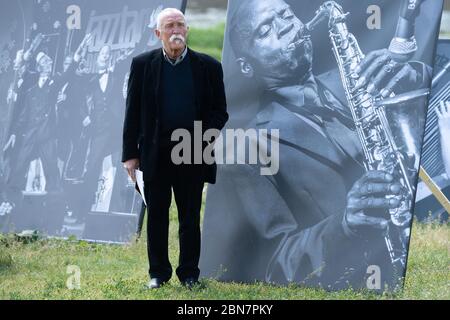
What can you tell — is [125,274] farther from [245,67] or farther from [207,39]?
[207,39]

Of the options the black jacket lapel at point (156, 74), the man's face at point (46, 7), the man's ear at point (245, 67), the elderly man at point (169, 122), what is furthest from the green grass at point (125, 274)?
the man's face at point (46, 7)

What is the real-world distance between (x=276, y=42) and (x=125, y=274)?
1984 millimetres

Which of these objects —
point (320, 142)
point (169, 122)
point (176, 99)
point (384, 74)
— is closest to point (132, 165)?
point (169, 122)

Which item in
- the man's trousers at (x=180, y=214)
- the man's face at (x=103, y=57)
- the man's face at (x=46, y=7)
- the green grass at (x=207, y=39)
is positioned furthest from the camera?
the green grass at (x=207, y=39)

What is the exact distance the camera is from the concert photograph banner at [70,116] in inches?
349

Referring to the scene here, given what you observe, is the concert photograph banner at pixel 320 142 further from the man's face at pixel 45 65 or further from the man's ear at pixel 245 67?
the man's face at pixel 45 65

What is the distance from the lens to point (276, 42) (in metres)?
6.94

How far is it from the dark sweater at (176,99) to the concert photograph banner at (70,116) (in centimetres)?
191

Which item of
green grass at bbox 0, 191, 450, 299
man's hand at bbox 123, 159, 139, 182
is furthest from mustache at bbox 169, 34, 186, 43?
green grass at bbox 0, 191, 450, 299

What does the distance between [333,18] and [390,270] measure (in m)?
1.66

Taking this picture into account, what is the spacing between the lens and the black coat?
6.57 m

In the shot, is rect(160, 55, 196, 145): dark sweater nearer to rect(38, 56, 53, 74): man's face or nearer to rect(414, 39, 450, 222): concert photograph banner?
rect(38, 56, 53, 74): man's face

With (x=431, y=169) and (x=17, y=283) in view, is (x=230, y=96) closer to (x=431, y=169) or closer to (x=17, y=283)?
(x=17, y=283)

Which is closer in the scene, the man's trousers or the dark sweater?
the dark sweater
